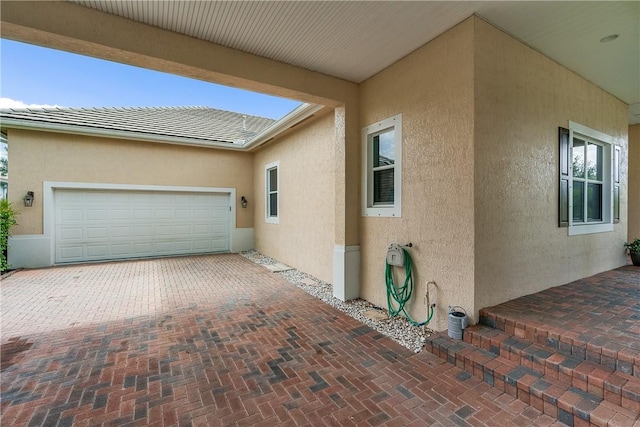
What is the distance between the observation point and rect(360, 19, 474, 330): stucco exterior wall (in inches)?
122

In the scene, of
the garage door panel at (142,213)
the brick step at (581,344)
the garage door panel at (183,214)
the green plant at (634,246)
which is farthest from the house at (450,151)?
the garage door panel at (142,213)

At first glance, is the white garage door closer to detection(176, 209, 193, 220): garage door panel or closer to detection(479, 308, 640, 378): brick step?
detection(176, 209, 193, 220): garage door panel

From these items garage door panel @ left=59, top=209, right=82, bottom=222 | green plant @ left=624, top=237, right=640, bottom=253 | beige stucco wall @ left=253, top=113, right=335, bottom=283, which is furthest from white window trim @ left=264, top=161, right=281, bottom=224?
green plant @ left=624, top=237, right=640, bottom=253

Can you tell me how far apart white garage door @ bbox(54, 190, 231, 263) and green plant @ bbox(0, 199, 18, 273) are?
90cm

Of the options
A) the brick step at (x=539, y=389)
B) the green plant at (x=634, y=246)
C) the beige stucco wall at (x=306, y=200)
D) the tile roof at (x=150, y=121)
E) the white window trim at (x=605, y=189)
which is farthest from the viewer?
the tile roof at (x=150, y=121)

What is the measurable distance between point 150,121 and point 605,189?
12124 mm

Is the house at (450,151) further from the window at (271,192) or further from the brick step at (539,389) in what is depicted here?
the window at (271,192)

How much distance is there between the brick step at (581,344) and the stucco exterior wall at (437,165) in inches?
18.5

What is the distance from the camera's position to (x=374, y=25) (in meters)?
3.17

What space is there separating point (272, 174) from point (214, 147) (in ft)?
7.55

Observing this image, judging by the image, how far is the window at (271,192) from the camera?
866 cm

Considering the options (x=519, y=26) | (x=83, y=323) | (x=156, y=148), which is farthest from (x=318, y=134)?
(x=156, y=148)

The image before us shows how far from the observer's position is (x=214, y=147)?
9.33 meters

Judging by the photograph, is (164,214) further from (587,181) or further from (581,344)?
(587,181)
